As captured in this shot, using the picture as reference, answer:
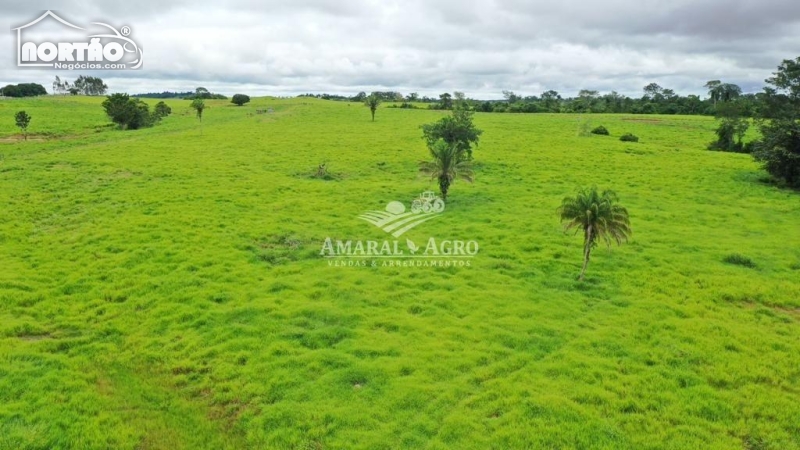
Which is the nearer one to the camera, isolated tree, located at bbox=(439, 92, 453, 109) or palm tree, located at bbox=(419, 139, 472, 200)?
palm tree, located at bbox=(419, 139, 472, 200)

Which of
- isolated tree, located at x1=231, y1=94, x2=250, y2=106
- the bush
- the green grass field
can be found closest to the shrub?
the green grass field

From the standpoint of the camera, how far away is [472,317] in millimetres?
18109

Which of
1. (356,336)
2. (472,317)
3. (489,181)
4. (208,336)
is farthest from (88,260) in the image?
(489,181)

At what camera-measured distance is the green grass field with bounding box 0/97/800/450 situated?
40.5 feet

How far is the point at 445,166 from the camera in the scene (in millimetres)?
33125

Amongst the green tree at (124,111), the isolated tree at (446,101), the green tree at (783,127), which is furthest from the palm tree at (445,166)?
the isolated tree at (446,101)

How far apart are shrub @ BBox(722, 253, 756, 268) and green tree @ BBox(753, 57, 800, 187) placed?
72.9 ft

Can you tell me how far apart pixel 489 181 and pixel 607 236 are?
900 inches

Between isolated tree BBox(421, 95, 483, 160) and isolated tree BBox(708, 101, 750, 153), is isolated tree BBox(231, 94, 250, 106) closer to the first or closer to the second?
isolated tree BBox(421, 95, 483, 160)

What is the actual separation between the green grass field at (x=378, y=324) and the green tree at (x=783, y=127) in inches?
138

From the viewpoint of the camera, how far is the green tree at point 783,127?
3984 cm

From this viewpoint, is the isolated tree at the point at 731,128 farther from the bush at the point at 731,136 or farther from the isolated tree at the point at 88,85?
the isolated tree at the point at 88,85

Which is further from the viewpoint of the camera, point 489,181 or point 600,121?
point 600,121

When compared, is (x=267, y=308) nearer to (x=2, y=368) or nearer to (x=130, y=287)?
(x=130, y=287)
